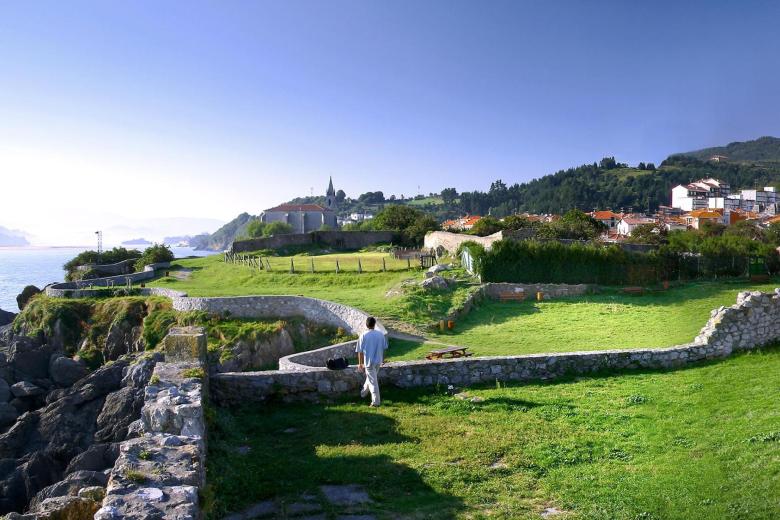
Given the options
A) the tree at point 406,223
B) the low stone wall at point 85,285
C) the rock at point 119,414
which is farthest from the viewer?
the tree at point 406,223

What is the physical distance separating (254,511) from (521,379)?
23.2ft

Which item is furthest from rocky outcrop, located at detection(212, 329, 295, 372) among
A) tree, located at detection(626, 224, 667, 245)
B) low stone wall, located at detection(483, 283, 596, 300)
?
tree, located at detection(626, 224, 667, 245)

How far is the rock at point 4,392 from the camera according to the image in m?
23.9

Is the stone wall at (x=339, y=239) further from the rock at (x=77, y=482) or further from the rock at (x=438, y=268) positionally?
the rock at (x=77, y=482)

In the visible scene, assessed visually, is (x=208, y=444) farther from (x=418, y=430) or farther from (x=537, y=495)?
(x=537, y=495)

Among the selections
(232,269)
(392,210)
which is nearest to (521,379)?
(232,269)

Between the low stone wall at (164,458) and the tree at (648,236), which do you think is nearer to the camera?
the low stone wall at (164,458)

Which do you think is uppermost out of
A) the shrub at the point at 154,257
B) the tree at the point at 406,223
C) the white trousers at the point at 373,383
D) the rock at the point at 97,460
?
the tree at the point at 406,223

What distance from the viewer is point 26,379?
26875 millimetres

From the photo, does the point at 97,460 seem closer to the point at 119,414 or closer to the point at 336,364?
the point at 119,414

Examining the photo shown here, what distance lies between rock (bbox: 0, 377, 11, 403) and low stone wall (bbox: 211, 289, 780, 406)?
709 inches

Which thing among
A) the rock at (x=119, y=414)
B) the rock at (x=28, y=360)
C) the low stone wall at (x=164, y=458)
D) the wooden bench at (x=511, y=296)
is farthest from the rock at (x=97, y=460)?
the wooden bench at (x=511, y=296)

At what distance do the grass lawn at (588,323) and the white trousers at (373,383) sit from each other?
7.32 meters

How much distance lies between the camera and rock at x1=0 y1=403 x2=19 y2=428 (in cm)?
2147
